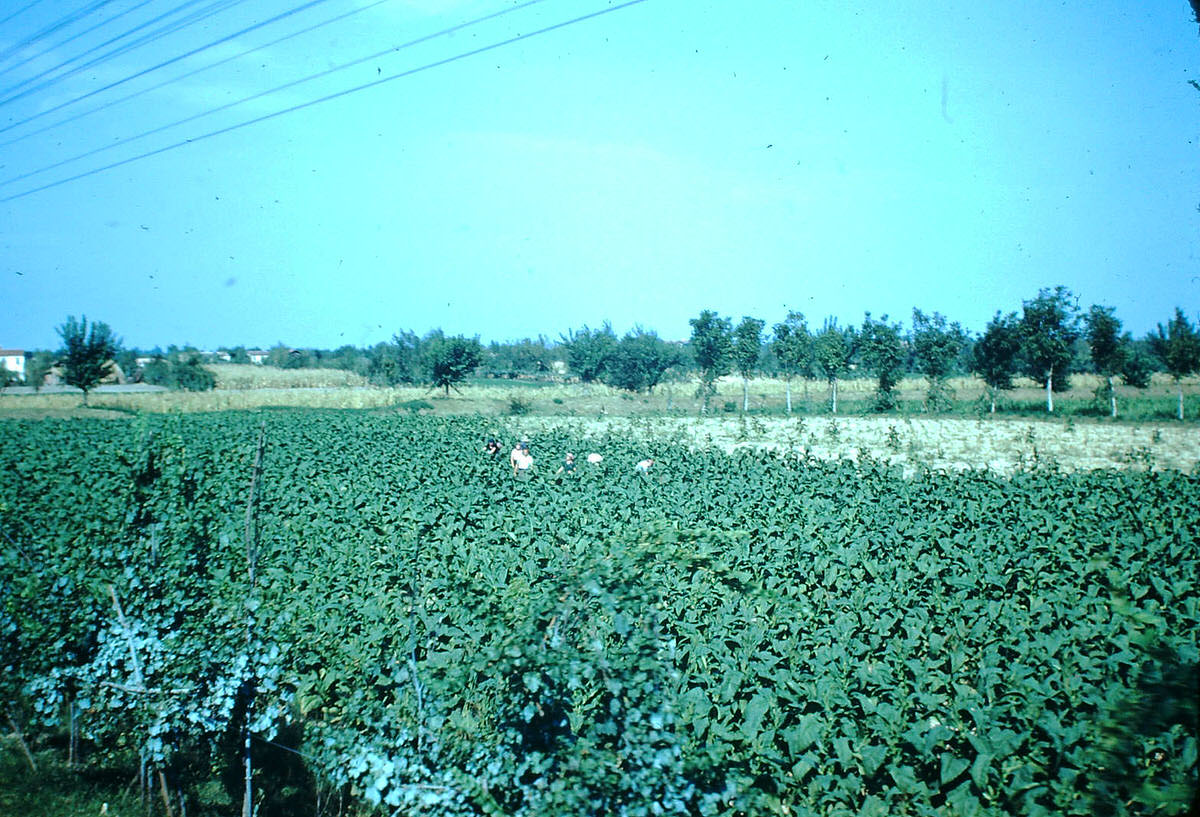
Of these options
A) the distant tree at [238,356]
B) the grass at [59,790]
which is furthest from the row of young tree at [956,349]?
the distant tree at [238,356]

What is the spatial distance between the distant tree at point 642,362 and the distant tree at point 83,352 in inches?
1479

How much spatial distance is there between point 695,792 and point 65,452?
73.8 ft

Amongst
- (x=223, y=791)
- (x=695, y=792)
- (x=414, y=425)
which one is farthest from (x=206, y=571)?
(x=414, y=425)

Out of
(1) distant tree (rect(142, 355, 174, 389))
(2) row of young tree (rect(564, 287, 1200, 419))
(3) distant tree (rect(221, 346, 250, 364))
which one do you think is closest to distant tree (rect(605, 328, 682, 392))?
(2) row of young tree (rect(564, 287, 1200, 419))

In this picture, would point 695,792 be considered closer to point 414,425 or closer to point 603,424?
point 414,425

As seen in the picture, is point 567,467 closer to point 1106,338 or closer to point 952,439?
point 952,439

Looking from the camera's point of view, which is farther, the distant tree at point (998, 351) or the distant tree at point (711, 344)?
the distant tree at point (711, 344)

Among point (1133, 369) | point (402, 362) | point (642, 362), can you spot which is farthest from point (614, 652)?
point (402, 362)

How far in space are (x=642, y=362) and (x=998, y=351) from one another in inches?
1058

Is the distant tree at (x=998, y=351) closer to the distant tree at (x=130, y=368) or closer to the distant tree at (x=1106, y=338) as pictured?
the distant tree at (x=1106, y=338)

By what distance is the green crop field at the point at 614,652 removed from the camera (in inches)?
131

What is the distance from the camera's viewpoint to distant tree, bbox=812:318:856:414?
46.1 metres

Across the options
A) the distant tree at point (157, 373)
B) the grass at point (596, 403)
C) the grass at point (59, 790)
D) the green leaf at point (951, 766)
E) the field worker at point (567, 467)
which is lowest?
the grass at point (59, 790)

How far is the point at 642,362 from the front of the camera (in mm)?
60156
